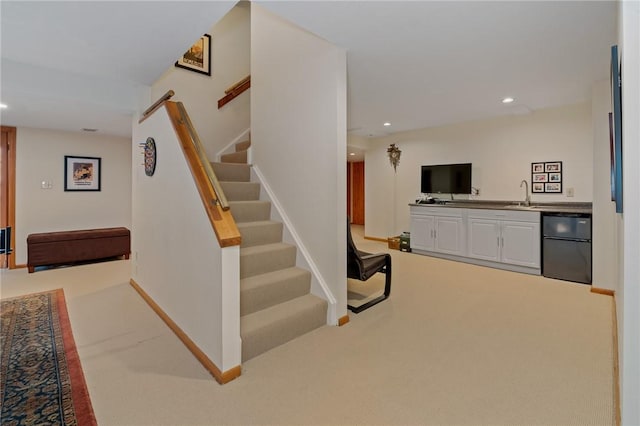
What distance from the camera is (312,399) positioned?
5.71ft

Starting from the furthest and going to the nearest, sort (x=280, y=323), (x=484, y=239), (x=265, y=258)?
(x=484, y=239) < (x=265, y=258) < (x=280, y=323)

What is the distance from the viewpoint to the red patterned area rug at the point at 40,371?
162 centimetres

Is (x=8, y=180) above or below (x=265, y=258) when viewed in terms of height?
above

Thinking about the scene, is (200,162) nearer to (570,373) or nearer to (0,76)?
(0,76)

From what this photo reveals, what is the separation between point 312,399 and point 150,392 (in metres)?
0.94

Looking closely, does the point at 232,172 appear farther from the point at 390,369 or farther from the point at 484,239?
the point at 484,239

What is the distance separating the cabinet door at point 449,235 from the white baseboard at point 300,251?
305 centimetres

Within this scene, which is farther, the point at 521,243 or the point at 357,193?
the point at 357,193

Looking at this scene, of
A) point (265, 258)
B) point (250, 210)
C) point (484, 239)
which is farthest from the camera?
point (484, 239)

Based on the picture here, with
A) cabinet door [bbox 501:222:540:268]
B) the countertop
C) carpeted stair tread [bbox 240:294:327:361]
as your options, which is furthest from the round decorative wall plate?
cabinet door [bbox 501:222:540:268]

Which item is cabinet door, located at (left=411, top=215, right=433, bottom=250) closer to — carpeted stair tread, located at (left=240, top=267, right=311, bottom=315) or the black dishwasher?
the black dishwasher

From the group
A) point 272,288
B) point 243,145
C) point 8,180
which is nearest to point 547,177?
point 272,288

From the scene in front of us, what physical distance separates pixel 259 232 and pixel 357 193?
7483 millimetres

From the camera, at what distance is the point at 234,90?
4.83 metres
